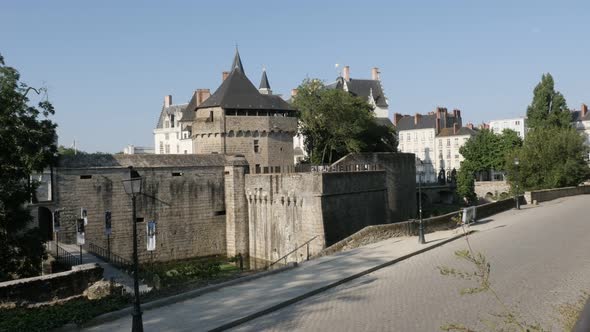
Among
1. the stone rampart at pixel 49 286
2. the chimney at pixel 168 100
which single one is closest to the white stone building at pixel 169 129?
the chimney at pixel 168 100

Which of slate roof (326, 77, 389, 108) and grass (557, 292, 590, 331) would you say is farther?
slate roof (326, 77, 389, 108)

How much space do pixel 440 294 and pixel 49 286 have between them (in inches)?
406

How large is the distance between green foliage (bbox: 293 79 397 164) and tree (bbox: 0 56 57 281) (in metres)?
24.1

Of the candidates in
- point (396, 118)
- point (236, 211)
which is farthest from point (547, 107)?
point (236, 211)

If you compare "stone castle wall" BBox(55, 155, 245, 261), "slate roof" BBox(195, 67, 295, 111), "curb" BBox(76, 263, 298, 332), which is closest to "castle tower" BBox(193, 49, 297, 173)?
"slate roof" BBox(195, 67, 295, 111)

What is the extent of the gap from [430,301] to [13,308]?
31.8 feet

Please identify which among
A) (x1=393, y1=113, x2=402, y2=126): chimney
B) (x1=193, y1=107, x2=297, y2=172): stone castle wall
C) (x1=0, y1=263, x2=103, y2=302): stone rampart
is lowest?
(x1=0, y1=263, x2=103, y2=302): stone rampart

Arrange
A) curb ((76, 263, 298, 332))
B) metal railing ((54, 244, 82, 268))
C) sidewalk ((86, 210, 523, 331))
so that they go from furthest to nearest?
metal railing ((54, 244, 82, 268)) < curb ((76, 263, 298, 332)) < sidewalk ((86, 210, 523, 331))

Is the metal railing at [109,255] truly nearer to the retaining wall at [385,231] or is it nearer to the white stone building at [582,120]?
the retaining wall at [385,231]

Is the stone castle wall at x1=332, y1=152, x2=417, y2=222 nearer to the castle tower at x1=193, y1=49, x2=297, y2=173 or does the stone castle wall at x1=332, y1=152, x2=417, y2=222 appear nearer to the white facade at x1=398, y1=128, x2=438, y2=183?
the castle tower at x1=193, y1=49, x2=297, y2=173

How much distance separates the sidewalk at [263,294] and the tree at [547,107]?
2157 inches

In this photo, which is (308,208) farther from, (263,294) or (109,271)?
(263,294)

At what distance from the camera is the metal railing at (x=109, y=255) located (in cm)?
2580

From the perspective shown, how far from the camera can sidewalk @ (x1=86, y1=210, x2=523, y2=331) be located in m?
10.4
